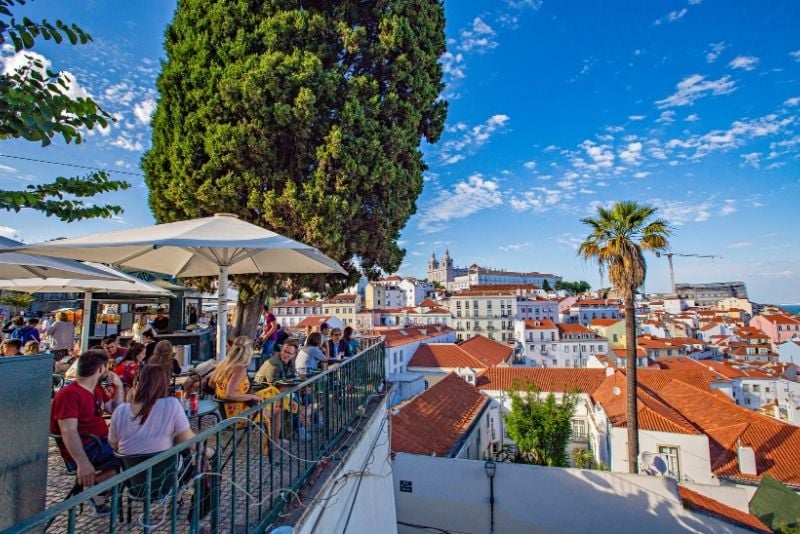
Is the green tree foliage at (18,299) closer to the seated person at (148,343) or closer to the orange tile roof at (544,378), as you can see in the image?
the seated person at (148,343)

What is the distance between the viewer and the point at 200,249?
5.57 meters

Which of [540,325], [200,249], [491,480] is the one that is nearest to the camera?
[200,249]

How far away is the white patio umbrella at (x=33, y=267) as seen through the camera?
4832 mm

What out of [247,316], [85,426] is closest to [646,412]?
[247,316]

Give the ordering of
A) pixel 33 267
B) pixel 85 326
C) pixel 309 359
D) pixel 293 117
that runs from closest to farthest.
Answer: pixel 33 267 < pixel 309 359 < pixel 85 326 < pixel 293 117

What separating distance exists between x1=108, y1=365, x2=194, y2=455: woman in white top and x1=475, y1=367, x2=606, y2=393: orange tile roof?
1140 inches

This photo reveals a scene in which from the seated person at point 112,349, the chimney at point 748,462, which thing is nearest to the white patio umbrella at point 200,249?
the seated person at point 112,349

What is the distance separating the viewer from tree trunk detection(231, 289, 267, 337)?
10891 mm

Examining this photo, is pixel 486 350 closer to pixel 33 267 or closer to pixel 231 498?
pixel 33 267

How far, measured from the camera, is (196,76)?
31.0 ft

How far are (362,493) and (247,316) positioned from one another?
6.94 metres

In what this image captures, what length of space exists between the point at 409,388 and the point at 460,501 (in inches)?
937

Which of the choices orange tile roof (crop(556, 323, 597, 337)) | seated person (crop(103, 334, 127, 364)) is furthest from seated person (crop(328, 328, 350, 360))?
orange tile roof (crop(556, 323, 597, 337))

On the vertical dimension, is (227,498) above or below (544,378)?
above
